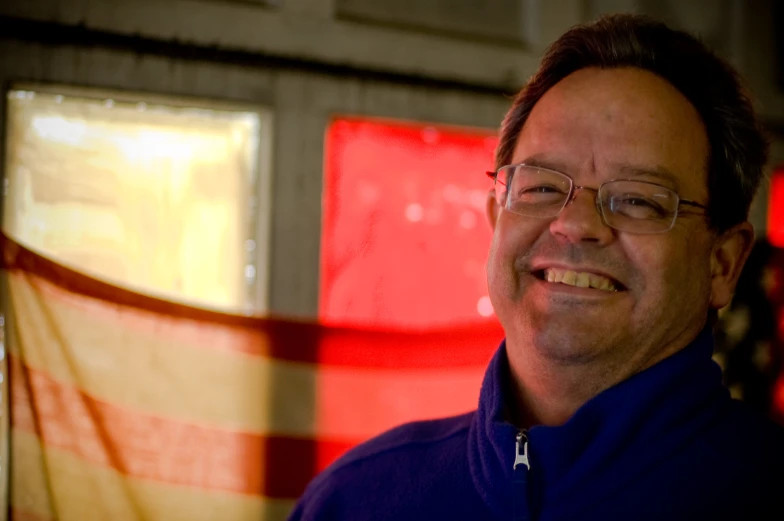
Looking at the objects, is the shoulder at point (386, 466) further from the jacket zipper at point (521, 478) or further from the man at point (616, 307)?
the jacket zipper at point (521, 478)

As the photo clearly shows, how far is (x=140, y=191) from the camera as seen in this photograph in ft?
6.89

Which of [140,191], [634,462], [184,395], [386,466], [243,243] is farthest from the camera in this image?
[243,243]

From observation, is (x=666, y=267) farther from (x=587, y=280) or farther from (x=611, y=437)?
(x=611, y=437)

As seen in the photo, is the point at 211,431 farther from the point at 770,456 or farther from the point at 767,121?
the point at 767,121

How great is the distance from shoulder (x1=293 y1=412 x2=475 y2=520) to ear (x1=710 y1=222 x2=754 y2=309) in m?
0.50

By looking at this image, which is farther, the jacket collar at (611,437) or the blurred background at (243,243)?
the blurred background at (243,243)

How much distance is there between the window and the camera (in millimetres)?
2342

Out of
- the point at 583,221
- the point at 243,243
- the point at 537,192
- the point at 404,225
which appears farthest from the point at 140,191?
the point at 583,221

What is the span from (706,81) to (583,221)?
330mm

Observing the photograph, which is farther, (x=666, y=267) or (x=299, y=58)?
(x=299, y=58)

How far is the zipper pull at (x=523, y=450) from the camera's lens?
108 centimetres

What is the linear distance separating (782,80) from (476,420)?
262cm

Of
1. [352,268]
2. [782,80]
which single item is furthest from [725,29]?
[352,268]

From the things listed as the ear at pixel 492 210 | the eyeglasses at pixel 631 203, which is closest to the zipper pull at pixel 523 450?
the eyeglasses at pixel 631 203
